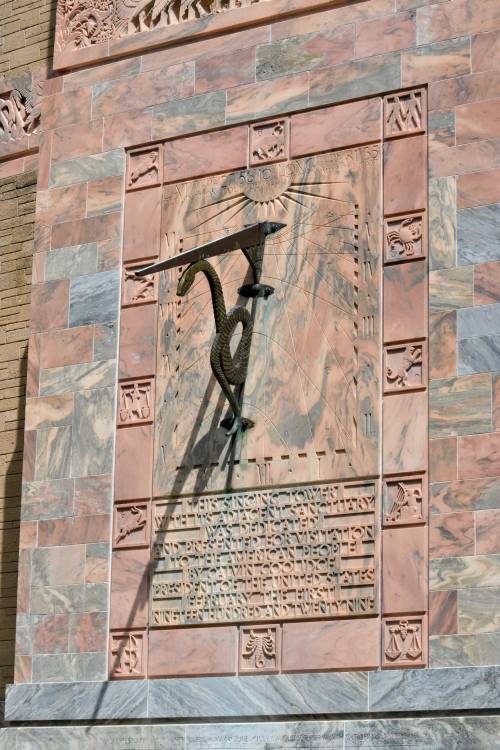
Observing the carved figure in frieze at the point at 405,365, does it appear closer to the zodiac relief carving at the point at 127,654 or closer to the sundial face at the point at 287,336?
the sundial face at the point at 287,336

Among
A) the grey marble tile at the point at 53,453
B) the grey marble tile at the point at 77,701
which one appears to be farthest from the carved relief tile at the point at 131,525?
the grey marble tile at the point at 77,701

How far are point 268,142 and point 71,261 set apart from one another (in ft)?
5.05

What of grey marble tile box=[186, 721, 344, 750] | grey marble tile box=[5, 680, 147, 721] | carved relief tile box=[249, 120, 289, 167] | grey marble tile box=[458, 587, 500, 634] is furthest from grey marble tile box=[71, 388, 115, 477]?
grey marble tile box=[458, 587, 500, 634]

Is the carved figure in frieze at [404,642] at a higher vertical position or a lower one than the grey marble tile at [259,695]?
higher

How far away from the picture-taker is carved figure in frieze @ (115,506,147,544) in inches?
473

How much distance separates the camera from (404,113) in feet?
38.8

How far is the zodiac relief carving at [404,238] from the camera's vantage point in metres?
11.6

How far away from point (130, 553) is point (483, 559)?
2.34 m

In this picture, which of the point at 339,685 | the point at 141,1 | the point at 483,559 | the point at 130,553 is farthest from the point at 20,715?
the point at 141,1

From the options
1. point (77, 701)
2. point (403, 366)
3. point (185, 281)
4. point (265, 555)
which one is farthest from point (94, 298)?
point (77, 701)

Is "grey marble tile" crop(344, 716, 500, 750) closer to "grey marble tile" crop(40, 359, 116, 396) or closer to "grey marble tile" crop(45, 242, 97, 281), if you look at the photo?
"grey marble tile" crop(40, 359, 116, 396)

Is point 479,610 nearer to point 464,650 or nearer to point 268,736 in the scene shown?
point 464,650

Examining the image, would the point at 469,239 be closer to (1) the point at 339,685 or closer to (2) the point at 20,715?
(1) the point at 339,685

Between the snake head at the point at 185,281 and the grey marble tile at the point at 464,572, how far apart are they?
2160 millimetres
